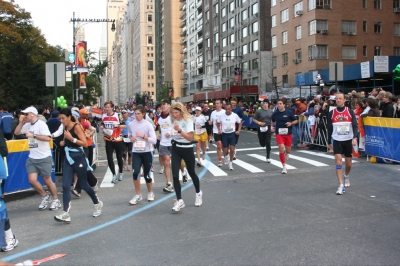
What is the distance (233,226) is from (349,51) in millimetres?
48220

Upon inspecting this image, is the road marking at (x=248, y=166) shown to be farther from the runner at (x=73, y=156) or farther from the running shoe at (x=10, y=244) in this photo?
the running shoe at (x=10, y=244)

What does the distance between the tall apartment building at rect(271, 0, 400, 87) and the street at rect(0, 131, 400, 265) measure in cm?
4100

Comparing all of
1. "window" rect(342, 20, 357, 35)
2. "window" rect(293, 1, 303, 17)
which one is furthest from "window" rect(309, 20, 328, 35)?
"window" rect(293, 1, 303, 17)

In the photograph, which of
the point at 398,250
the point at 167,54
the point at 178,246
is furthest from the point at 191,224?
the point at 167,54

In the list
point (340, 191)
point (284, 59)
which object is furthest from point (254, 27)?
point (340, 191)

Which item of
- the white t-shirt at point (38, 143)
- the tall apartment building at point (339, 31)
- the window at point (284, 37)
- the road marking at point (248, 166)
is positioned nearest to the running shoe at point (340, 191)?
the road marking at point (248, 166)

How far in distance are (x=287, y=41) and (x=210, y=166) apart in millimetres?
44704

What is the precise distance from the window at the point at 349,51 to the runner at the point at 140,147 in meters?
45.6

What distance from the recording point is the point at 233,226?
707 cm

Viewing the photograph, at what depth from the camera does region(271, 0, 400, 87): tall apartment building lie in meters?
50.0

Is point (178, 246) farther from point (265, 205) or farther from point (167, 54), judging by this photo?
point (167, 54)

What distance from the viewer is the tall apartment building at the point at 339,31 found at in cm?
5003

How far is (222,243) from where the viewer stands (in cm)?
617

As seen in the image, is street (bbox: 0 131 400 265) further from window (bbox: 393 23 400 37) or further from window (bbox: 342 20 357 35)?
window (bbox: 393 23 400 37)
